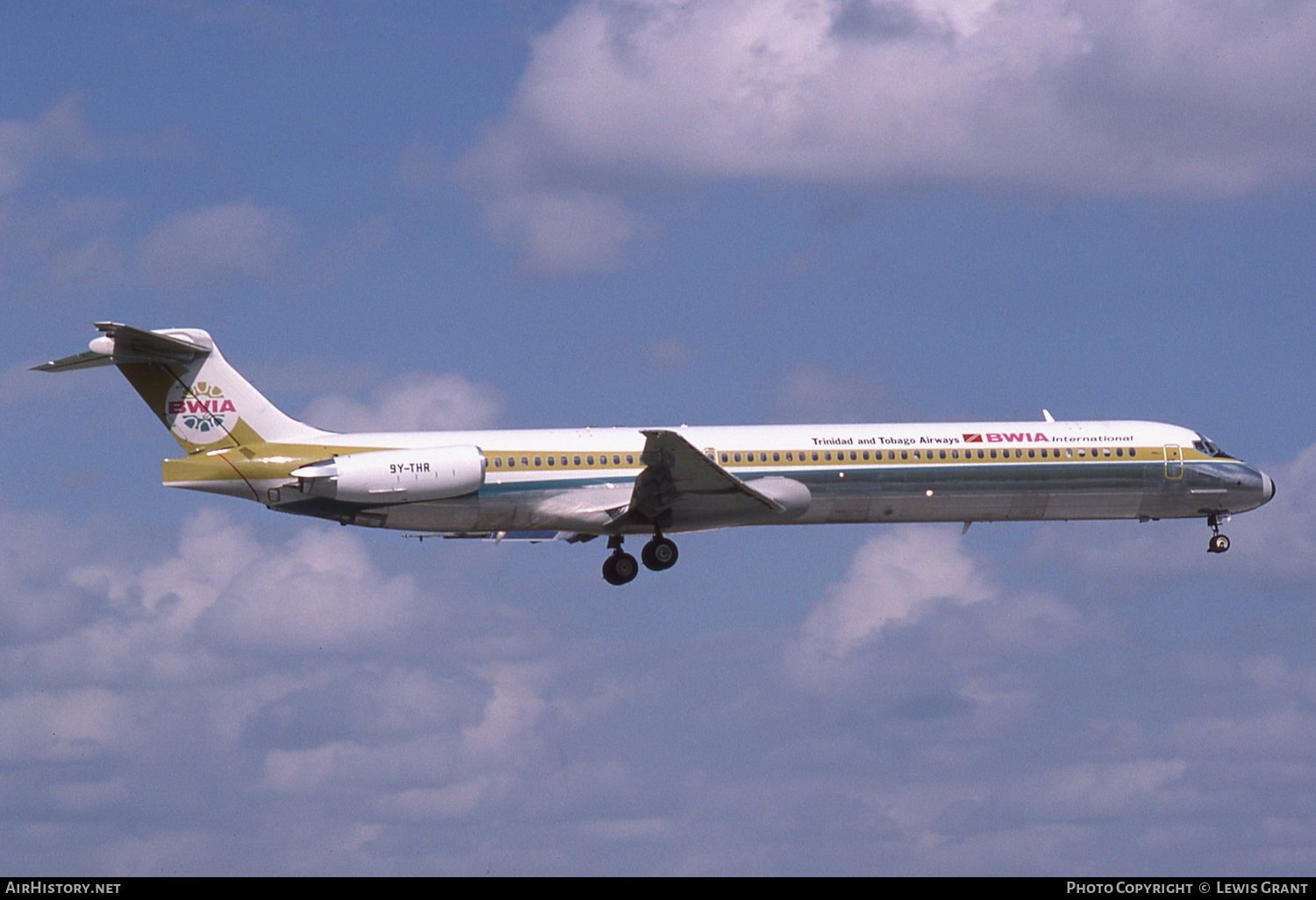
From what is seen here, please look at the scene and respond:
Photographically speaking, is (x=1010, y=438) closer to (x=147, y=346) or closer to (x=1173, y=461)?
(x=1173, y=461)

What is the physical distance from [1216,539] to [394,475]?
20387 millimetres

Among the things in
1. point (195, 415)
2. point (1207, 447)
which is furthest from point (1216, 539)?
point (195, 415)

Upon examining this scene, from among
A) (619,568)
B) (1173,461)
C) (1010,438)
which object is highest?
(1173,461)

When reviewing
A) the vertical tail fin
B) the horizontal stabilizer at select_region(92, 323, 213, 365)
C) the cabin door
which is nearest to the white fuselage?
the cabin door

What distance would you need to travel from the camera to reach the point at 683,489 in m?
38.0

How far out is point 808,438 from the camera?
3938 cm

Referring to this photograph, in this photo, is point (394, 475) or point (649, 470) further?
→ point (649, 470)

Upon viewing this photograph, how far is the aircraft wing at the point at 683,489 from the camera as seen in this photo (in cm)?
3681

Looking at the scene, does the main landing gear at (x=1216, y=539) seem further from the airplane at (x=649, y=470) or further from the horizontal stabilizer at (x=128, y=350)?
the horizontal stabilizer at (x=128, y=350)

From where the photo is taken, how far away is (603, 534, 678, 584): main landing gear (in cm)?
3966

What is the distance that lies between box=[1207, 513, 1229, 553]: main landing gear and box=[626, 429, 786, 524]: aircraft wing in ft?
37.8

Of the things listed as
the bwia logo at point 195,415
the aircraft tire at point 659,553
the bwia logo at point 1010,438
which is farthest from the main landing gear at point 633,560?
the bwia logo at point 195,415

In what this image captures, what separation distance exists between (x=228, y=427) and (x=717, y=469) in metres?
10.4

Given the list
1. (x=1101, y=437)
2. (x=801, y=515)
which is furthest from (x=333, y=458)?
(x=1101, y=437)
